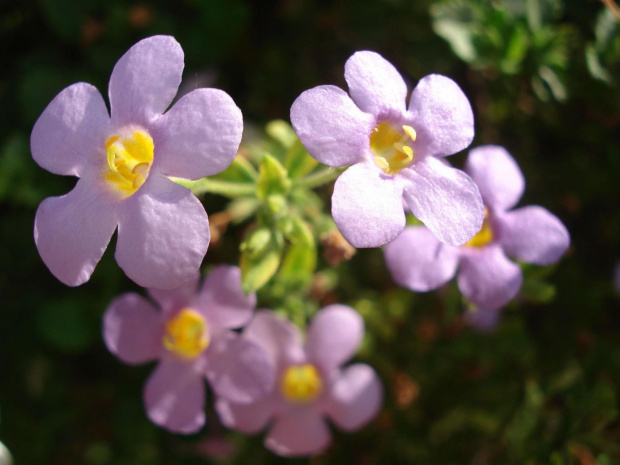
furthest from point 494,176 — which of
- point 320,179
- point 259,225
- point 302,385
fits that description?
point 302,385

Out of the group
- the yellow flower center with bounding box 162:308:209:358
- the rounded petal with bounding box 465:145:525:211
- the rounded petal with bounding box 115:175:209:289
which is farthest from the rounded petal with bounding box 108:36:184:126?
the rounded petal with bounding box 465:145:525:211

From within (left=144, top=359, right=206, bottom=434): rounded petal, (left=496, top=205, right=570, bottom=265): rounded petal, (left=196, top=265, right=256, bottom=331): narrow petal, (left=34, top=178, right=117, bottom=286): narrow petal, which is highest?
(left=496, top=205, right=570, bottom=265): rounded petal

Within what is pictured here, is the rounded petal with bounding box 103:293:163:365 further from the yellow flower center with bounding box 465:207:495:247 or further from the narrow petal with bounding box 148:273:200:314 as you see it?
the yellow flower center with bounding box 465:207:495:247

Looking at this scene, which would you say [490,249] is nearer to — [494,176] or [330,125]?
[494,176]

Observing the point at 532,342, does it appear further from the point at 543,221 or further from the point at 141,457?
the point at 141,457

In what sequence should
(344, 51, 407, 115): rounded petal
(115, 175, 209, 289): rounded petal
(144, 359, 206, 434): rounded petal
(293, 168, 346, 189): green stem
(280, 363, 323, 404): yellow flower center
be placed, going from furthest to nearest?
(280, 363, 323, 404): yellow flower center → (144, 359, 206, 434): rounded petal → (293, 168, 346, 189): green stem → (344, 51, 407, 115): rounded petal → (115, 175, 209, 289): rounded petal

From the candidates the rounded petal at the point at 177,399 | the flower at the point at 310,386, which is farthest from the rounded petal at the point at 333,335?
the rounded petal at the point at 177,399
